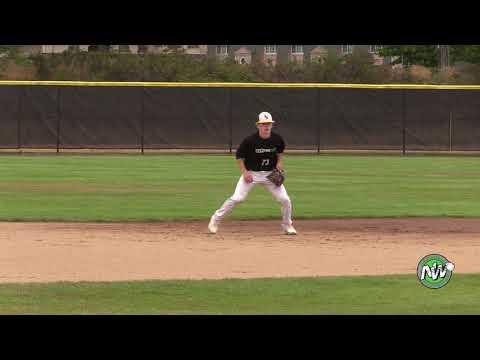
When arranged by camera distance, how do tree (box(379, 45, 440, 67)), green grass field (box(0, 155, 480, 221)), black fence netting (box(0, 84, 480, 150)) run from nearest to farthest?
green grass field (box(0, 155, 480, 221)) → black fence netting (box(0, 84, 480, 150)) → tree (box(379, 45, 440, 67))

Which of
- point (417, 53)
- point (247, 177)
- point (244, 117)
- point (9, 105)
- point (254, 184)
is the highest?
point (417, 53)

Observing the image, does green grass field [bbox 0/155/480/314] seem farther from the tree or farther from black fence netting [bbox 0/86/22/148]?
the tree

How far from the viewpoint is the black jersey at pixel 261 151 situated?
14992 millimetres

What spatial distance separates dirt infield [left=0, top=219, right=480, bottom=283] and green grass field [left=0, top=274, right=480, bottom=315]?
2.10 feet

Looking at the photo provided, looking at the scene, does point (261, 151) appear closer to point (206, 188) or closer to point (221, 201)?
point (221, 201)

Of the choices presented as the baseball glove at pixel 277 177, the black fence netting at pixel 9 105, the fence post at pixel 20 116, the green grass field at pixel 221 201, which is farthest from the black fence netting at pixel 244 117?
the baseball glove at pixel 277 177

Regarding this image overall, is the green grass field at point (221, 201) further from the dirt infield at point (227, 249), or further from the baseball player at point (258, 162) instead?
the baseball player at point (258, 162)

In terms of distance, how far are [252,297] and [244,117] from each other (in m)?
26.8

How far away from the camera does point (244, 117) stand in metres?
36.5

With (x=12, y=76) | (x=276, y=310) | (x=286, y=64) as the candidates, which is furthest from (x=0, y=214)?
(x=286, y=64)

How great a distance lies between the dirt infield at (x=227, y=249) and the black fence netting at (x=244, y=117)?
63.3 ft

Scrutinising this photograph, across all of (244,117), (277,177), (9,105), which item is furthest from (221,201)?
(9,105)

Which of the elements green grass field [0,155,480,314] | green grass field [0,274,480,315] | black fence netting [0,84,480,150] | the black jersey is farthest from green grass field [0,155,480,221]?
green grass field [0,274,480,315]

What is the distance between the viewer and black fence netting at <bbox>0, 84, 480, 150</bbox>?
118 ft
